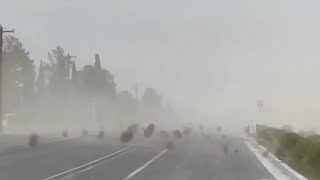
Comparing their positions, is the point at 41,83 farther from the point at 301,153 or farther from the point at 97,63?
the point at 301,153

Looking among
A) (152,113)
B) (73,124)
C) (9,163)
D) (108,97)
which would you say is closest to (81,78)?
(108,97)

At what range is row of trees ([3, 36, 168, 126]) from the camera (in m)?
103

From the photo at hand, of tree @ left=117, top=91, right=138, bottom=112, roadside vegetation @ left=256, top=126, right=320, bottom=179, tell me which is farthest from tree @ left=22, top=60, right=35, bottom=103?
roadside vegetation @ left=256, top=126, right=320, bottom=179

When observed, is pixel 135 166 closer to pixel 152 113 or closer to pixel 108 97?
pixel 108 97

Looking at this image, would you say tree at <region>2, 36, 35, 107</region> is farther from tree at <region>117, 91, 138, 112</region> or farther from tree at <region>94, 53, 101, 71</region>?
tree at <region>117, 91, 138, 112</region>

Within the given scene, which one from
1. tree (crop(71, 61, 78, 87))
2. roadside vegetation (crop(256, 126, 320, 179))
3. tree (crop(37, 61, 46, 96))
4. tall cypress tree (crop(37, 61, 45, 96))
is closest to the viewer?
roadside vegetation (crop(256, 126, 320, 179))

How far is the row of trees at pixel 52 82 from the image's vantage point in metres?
103

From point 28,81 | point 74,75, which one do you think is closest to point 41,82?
point 74,75

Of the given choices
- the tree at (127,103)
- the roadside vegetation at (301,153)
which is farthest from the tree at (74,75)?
the roadside vegetation at (301,153)

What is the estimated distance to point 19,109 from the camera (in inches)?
4193

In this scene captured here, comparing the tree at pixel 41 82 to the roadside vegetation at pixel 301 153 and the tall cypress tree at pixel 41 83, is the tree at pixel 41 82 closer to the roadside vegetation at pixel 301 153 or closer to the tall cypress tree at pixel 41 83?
the tall cypress tree at pixel 41 83

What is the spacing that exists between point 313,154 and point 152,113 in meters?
161

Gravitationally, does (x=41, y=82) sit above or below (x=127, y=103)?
above

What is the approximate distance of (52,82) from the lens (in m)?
128
